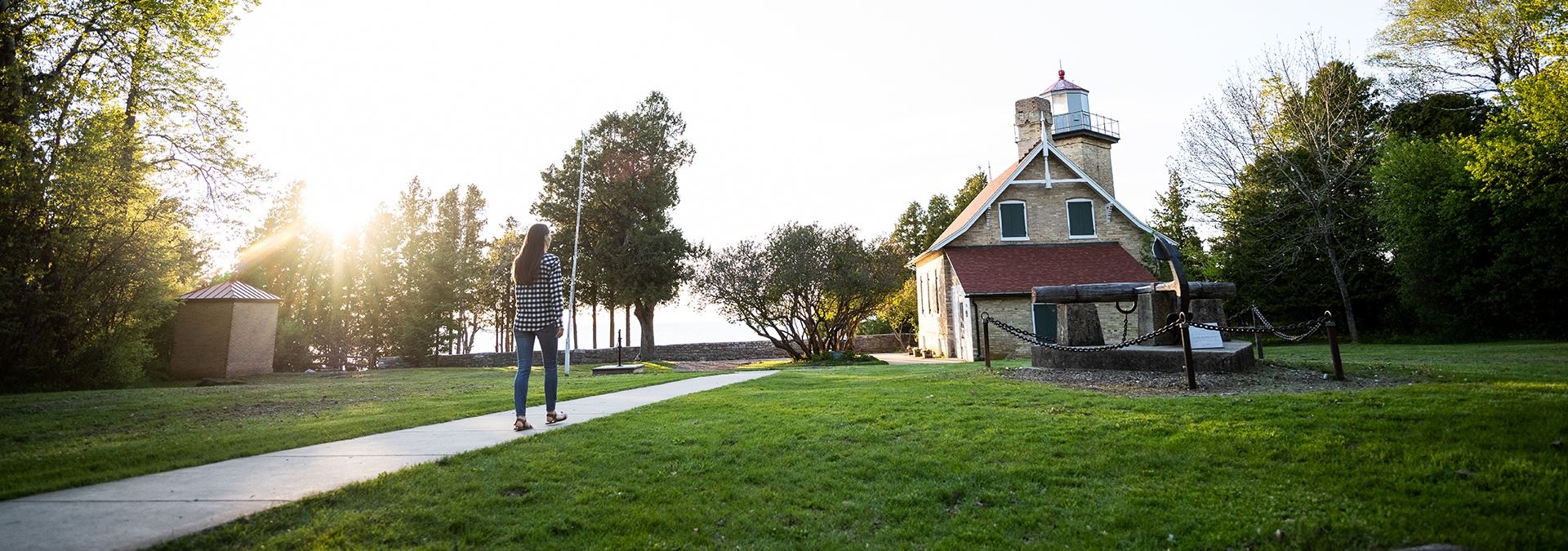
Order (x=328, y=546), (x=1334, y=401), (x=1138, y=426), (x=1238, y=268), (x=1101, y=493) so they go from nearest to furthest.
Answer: (x=328, y=546) < (x=1101, y=493) < (x=1138, y=426) < (x=1334, y=401) < (x=1238, y=268)

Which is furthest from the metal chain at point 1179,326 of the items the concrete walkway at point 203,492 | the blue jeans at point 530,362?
the concrete walkway at point 203,492

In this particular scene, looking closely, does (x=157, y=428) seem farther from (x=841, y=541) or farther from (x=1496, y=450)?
(x=1496, y=450)

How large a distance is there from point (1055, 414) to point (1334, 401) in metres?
2.70

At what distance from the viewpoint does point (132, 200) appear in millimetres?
18531

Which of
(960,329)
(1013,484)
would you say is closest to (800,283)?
(960,329)

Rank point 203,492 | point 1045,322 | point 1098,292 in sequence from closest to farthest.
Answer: point 203,492 → point 1098,292 → point 1045,322

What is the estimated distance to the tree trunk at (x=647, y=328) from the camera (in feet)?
122

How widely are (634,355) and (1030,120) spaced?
81.0 feet

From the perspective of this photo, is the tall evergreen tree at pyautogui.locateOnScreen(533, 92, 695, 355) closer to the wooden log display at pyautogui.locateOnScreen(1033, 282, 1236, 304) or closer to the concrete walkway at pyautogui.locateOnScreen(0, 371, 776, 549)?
the wooden log display at pyautogui.locateOnScreen(1033, 282, 1236, 304)

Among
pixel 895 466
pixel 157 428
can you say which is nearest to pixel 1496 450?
pixel 895 466

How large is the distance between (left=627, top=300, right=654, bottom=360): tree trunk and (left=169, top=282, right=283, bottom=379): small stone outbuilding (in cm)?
1684

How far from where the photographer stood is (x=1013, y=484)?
4660 mm

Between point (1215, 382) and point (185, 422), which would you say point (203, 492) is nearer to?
point (185, 422)

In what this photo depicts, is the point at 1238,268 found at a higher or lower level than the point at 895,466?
higher
